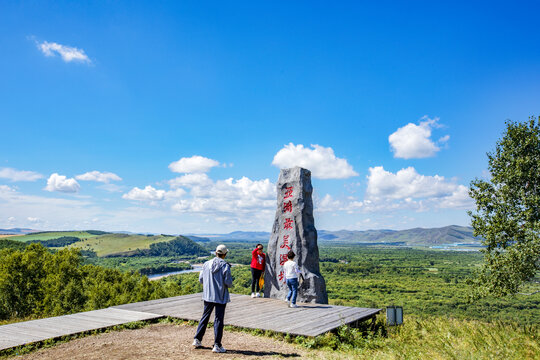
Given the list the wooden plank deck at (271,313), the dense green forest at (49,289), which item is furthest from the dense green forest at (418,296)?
the wooden plank deck at (271,313)

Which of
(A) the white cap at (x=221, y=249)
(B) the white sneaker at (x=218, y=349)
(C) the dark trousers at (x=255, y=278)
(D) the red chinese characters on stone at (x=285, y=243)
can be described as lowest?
(B) the white sneaker at (x=218, y=349)

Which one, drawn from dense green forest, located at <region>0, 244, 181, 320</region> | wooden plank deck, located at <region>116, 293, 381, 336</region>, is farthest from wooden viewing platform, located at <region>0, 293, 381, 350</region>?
dense green forest, located at <region>0, 244, 181, 320</region>

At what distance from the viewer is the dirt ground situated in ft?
21.8

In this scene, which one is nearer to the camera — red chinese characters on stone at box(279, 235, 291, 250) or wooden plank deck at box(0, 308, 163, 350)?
wooden plank deck at box(0, 308, 163, 350)

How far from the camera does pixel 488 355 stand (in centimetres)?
604

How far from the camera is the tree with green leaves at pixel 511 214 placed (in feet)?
54.6

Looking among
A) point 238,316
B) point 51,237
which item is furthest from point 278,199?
point 51,237

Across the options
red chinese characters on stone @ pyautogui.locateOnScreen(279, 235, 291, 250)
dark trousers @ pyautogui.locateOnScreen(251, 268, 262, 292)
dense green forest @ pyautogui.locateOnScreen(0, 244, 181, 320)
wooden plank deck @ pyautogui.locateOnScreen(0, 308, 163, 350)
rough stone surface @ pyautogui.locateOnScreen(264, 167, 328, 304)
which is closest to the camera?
wooden plank deck @ pyautogui.locateOnScreen(0, 308, 163, 350)

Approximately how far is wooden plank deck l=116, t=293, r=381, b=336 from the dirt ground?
63 centimetres

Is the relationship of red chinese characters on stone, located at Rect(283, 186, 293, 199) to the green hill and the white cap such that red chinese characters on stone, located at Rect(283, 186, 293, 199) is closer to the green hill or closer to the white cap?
the white cap

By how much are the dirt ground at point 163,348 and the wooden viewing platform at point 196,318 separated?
0.48m

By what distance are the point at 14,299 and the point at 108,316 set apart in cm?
2634

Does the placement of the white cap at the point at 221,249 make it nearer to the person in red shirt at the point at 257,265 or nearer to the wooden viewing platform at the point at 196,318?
the wooden viewing platform at the point at 196,318

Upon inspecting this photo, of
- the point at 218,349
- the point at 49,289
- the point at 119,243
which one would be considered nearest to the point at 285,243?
the point at 218,349
